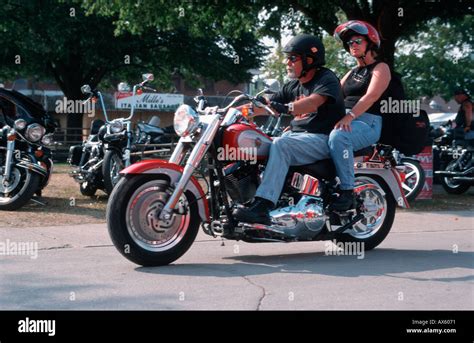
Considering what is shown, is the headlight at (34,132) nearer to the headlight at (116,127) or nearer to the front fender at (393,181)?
the headlight at (116,127)

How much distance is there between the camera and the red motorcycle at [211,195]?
658cm

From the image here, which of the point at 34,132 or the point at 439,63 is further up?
the point at 439,63

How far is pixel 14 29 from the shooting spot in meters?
29.1

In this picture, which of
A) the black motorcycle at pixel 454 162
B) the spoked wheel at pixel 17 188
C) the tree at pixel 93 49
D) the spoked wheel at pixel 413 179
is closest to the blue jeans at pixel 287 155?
the spoked wheel at pixel 17 188

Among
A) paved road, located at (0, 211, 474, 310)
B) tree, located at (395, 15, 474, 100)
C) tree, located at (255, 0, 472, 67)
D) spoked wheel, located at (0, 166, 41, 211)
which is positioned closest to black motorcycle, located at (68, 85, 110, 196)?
spoked wheel, located at (0, 166, 41, 211)

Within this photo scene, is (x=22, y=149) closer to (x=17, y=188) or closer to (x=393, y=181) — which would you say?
(x=17, y=188)

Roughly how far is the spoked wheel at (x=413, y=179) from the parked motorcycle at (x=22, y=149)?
5.25 m

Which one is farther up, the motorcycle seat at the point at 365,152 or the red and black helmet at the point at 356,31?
the red and black helmet at the point at 356,31

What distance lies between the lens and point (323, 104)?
23.8ft

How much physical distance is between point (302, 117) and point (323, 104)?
28cm

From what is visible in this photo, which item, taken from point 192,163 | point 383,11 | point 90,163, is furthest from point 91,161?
point 383,11

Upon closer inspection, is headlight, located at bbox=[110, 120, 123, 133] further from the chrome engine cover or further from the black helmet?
the chrome engine cover

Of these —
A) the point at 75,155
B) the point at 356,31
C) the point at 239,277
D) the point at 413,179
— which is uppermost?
the point at 356,31

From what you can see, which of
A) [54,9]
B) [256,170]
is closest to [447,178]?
[256,170]
